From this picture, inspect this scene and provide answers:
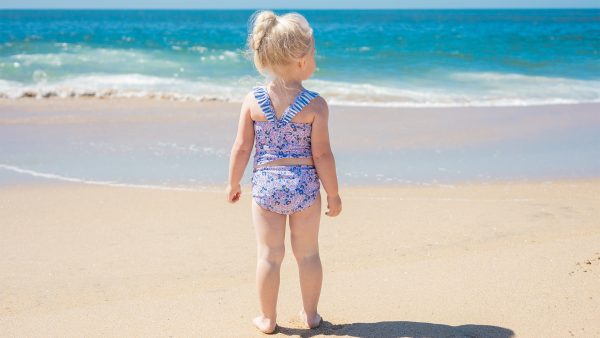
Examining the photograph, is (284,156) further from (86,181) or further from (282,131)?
(86,181)

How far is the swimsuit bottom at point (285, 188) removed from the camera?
2.81 metres

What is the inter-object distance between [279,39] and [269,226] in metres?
0.76

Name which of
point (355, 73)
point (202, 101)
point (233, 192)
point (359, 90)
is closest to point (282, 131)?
point (233, 192)

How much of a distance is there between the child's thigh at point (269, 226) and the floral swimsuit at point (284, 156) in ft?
Result: 0.11

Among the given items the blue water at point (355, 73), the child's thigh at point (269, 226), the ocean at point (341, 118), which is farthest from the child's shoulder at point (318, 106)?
the blue water at point (355, 73)

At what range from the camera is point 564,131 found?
29.2ft

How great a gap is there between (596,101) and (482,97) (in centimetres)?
209

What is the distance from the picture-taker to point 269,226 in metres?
2.89

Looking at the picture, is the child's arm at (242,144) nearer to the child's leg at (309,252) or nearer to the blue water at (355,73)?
the child's leg at (309,252)

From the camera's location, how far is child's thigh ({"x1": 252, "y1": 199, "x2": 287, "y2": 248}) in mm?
2883

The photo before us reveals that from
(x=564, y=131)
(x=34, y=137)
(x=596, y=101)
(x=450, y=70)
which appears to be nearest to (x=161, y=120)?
(x=34, y=137)

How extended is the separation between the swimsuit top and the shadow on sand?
77 cm

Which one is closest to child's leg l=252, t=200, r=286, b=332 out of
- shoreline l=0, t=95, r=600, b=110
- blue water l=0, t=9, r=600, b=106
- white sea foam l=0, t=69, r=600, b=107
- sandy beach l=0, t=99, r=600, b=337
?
sandy beach l=0, t=99, r=600, b=337

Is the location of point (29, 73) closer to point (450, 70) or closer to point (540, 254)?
point (450, 70)
